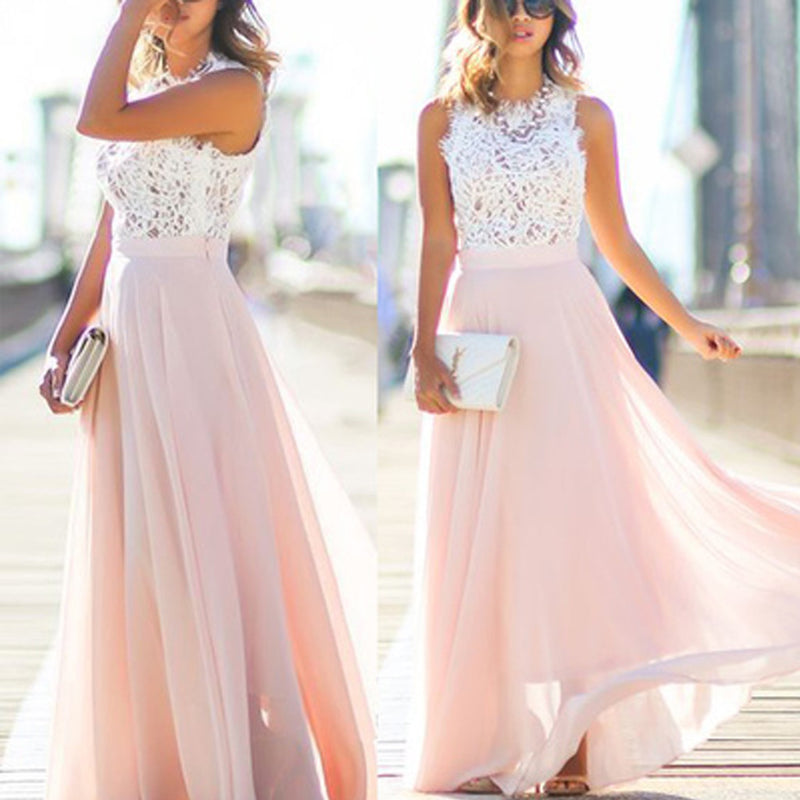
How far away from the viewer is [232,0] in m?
4.41

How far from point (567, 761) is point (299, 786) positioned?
756 millimetres

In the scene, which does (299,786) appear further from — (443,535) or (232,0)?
(232,0)

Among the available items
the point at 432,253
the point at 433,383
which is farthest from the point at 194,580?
the point at 432,253

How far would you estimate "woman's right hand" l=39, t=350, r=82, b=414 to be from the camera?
441cm

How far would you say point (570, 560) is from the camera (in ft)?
16.1

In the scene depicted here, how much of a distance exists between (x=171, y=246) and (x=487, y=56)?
35.7 inches

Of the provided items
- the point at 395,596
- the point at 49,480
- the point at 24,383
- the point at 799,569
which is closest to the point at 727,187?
the point at 24,383

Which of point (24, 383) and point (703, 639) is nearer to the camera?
point (703, 639)

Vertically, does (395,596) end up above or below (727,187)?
below

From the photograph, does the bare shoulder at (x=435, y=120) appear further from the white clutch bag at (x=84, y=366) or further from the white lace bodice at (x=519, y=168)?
A: the white clutch bag at (x=84, y=366)

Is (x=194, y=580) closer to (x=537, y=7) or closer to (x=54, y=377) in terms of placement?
(x=54, y=377)

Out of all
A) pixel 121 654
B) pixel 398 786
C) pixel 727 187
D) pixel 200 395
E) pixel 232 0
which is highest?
pixel 727 187

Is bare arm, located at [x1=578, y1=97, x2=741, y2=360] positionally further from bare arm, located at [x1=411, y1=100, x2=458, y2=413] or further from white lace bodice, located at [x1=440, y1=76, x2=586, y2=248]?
bare arm, located at [x1=411, y1=100, x2=458, y2=413]

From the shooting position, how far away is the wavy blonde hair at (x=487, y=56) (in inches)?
195
